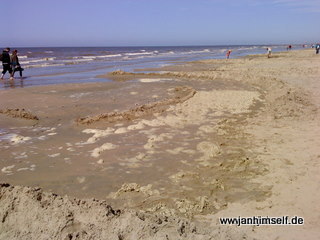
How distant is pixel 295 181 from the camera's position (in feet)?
12.1

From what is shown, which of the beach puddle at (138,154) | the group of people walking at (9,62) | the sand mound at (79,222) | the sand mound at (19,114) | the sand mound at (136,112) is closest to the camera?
the sand mound at (79,222)

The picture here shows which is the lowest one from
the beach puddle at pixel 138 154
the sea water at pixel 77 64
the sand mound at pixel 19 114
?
the beach puddle at pixel 138 154

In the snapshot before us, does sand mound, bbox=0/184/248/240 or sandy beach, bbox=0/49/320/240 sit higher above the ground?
sand mound, bbox=0/184/248/240

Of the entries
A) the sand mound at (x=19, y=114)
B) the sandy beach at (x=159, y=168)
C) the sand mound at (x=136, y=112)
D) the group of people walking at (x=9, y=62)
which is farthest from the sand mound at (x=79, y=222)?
the group of people walking at (x=9, y=62)

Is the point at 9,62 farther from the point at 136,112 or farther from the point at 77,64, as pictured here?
the point at 77,64

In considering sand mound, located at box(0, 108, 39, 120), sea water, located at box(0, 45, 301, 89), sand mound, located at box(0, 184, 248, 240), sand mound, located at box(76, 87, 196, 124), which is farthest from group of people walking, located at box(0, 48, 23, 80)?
sand mound, located at box(0, 184, 248, 240)

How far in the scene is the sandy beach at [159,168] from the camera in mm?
2596

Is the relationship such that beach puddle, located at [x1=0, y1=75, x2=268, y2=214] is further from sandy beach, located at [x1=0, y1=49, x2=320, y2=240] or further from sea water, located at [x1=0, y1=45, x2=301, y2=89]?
sea water, located at [x1=0, y1=45, x2=301, y2=89]

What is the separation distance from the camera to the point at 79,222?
253 cm

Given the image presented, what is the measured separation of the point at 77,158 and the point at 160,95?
19.3 feet

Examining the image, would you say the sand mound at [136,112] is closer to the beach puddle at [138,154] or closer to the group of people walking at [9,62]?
the beach puddle at [138,154]

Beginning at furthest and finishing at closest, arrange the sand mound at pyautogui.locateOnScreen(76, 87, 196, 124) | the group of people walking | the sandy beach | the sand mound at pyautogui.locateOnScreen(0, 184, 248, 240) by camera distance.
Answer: the group of people walking, the sand mound at pyautogui.locateOnScreen(76, 87, 196, 124), the sandy beach, the sand mound at pyautogui.locateOnScreen(0, 184, 248, 240)

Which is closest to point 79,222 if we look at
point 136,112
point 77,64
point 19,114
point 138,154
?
point 138,154

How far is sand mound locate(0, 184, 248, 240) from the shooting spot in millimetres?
2383
